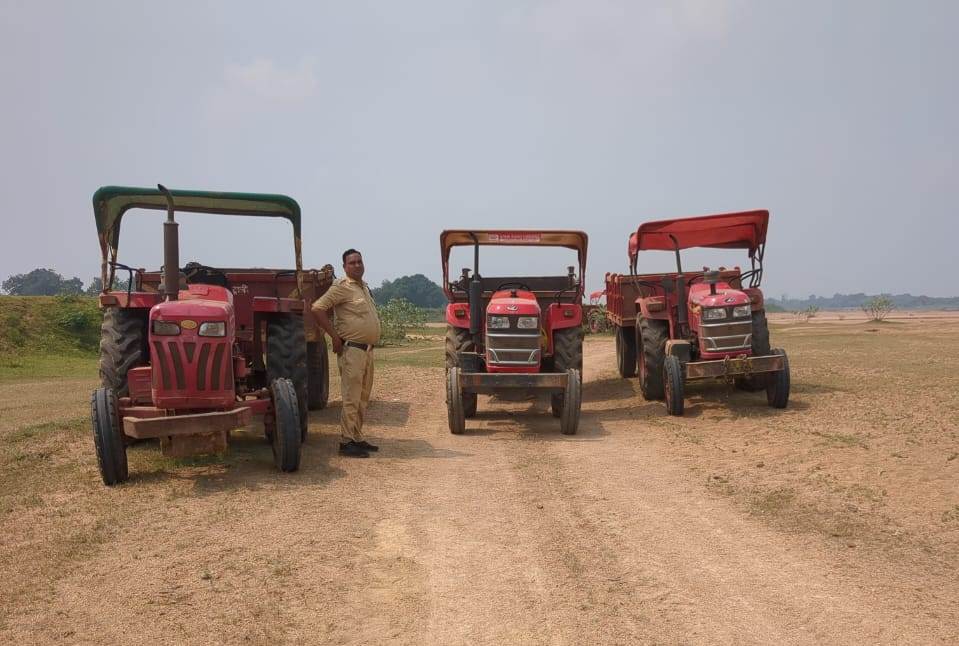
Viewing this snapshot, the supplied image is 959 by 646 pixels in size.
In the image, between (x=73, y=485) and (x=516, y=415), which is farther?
(x=516, y=415)

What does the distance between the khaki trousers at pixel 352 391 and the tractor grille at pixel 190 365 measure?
1366mm

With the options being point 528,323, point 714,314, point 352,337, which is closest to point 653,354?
point 714,314

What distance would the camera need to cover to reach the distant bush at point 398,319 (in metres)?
31.2

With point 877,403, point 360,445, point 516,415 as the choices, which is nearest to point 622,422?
point 516,415

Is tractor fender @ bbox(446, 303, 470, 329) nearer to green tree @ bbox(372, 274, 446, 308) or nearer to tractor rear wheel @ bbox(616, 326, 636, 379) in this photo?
tractor rear wheel @ bbox(616, 326, 636, 379)

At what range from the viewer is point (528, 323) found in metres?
9.05

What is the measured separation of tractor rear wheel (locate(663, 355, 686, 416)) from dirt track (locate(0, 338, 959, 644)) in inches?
90.2

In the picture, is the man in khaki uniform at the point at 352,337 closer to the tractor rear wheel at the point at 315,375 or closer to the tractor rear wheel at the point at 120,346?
the tractor rear wheel at the point at 120,346

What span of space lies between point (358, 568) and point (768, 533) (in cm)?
251

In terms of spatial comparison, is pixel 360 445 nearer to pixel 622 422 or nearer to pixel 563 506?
pixel 563 506

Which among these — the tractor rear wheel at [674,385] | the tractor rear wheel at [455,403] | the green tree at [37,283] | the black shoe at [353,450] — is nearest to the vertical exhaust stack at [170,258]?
the black shoe at [353,450]

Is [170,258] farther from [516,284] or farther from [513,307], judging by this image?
[516,284]

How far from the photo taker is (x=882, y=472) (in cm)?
607

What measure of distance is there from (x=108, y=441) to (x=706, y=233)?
338 inches
